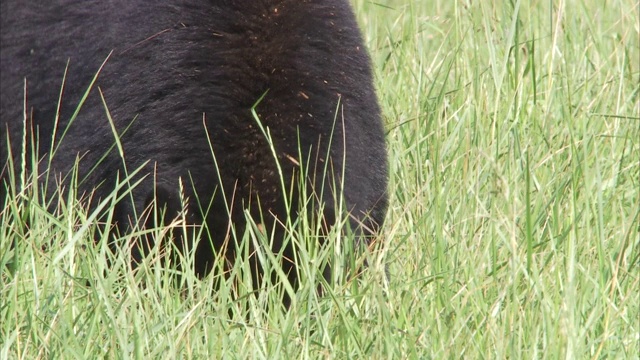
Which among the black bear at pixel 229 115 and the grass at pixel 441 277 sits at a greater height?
the black bear at pixel 229 115

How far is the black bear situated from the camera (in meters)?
2.79

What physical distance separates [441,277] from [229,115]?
0.69 m

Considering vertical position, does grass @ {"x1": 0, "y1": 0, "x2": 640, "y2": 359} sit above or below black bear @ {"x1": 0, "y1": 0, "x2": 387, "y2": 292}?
below

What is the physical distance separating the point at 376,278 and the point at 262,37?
0.91 m

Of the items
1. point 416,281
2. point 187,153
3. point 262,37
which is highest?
point 262,37

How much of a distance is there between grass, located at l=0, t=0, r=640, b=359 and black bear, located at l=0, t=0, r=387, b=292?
0.44ft

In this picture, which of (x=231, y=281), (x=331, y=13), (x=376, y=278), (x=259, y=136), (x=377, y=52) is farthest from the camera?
(x=377, y=52)

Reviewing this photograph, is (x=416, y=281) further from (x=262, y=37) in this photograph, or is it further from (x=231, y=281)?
(x=262, y=37)

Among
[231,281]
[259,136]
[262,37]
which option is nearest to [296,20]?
[262,37]

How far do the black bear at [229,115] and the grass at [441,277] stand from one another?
0.14 m

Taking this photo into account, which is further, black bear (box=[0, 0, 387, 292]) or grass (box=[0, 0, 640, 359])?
black bear (box=[0, 0, 387, 292])

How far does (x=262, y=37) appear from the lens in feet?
9.56

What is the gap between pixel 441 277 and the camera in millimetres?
2660

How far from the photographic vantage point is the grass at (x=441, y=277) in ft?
7.83
